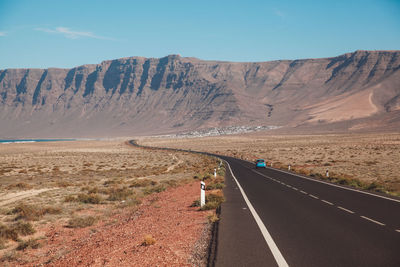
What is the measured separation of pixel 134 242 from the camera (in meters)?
9.16

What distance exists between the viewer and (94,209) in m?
15.9

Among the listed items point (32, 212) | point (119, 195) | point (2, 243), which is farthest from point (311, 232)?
point (119, 195)

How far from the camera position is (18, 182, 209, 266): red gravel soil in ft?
25.2

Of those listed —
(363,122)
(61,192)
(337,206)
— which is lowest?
(61,192)

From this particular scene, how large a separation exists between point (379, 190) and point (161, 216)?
13245mm

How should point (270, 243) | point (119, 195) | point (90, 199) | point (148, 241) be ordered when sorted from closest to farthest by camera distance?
point (270, 243) → point (148, 241) → point (90, 199) → point (119, 195)

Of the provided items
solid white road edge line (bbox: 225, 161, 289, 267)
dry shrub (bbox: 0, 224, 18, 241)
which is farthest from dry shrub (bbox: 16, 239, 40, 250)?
solid white road edge line (bbox: 225, 161, 289, 267)

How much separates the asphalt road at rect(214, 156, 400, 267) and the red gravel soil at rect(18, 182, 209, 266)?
0.78m

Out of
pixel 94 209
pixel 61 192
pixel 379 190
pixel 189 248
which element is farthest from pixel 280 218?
pixel 61 192

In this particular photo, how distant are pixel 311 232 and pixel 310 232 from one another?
0.03m

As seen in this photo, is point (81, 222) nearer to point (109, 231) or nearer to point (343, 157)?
point (109, 231)

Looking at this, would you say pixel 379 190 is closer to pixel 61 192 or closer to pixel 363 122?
pixel 61 192

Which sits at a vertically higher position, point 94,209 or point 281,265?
point 281,265

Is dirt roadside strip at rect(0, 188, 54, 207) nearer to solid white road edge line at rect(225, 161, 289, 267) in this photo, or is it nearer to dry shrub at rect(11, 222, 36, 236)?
dry shrub at rect(11, 222, 36, 236)
